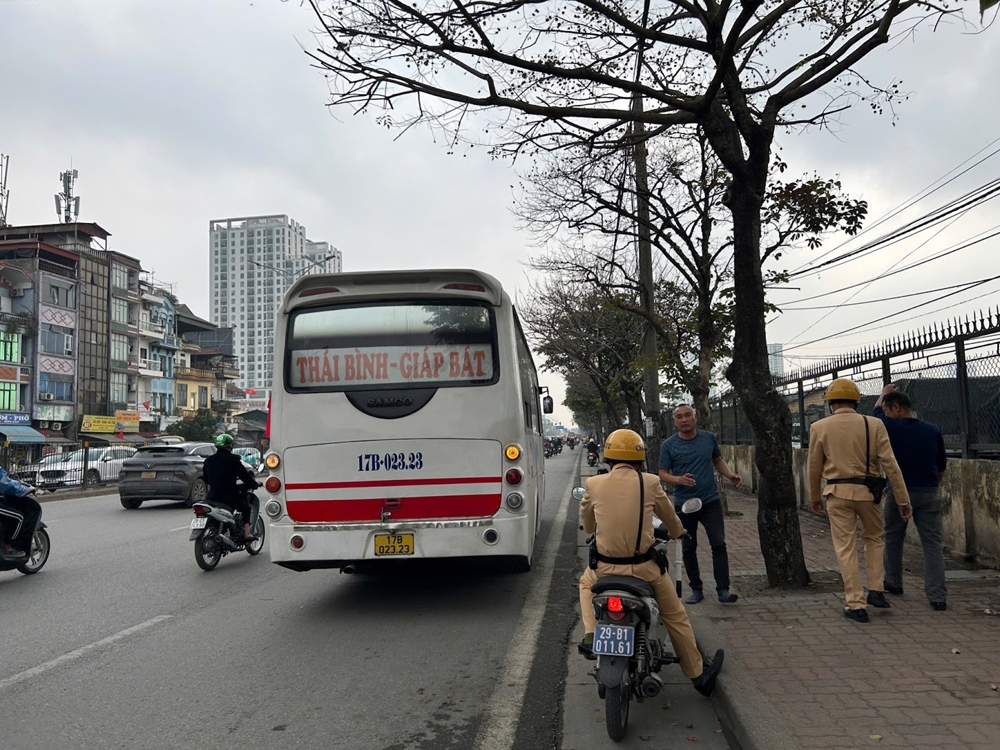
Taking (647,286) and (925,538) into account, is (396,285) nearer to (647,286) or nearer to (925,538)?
(925,538)

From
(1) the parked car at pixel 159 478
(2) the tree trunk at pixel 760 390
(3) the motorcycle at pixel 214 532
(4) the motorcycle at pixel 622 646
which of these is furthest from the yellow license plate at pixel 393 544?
(1) the parked car at pixel 159 478

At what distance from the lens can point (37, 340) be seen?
158 ft

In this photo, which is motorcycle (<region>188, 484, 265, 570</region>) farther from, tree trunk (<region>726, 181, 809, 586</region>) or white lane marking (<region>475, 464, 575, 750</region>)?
tree trunk (<region>726, 181, 809, 586</region>)

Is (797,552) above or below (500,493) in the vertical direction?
below

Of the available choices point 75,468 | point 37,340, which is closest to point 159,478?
point 75,468

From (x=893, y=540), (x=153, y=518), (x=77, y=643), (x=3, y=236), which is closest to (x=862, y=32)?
(x=893, y=540)

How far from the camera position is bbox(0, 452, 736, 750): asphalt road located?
4723mm

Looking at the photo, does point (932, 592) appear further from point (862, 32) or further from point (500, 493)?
point (862, 32)

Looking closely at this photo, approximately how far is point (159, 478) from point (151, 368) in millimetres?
45535

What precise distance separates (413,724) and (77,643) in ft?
11.1

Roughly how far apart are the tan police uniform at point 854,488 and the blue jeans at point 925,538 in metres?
0.40

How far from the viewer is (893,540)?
748cm

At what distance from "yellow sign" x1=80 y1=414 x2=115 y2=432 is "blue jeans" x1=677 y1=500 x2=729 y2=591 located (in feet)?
160

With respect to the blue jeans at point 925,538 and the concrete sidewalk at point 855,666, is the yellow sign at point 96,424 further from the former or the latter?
the blue jeans at point 925,538
